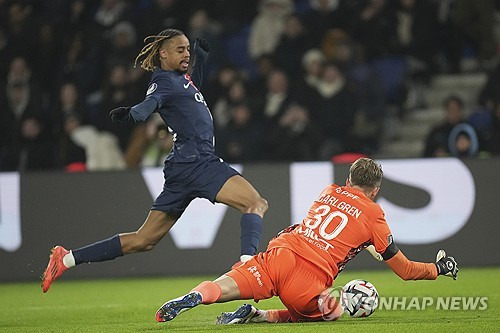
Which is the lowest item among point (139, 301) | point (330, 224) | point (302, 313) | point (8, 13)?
point (139, 301)

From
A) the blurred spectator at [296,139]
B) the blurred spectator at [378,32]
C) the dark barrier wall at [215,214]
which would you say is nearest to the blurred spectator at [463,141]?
the dark barrier wall at [215,214]

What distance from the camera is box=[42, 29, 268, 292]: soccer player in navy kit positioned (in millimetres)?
7789

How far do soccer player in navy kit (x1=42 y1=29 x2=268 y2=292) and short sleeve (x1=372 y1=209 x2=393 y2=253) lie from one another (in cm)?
123

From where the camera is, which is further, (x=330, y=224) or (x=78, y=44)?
(x=78, y=44)

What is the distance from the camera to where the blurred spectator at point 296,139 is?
43.3 ft

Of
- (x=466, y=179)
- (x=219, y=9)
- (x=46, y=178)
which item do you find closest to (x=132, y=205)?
(x=46, y=178)

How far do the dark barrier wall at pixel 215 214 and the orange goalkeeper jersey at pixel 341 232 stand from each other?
4758 millimetres

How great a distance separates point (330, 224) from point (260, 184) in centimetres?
510

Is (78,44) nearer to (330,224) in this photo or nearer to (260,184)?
(260,184)

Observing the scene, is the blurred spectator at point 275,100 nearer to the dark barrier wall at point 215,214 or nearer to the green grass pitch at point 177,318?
the dark barrier wall at point 215,214

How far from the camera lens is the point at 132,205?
11836mm

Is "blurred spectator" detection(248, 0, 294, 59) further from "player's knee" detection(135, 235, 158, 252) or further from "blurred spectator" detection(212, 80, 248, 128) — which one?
"player's knee" detection(135, 235, 158, 252)

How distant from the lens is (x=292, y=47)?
1455 cm

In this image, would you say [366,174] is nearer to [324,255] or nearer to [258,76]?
[324,255]
